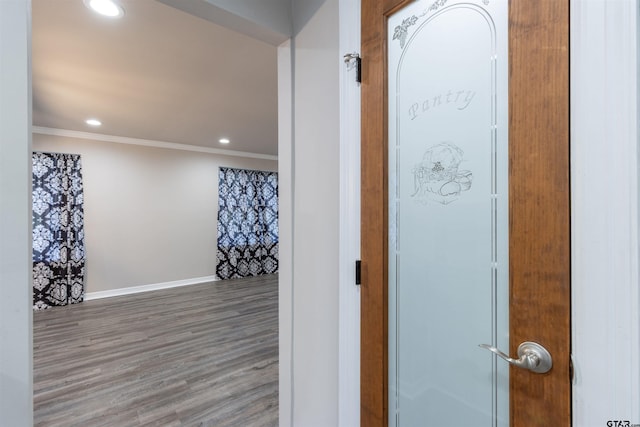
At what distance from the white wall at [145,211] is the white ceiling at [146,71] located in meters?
0.72

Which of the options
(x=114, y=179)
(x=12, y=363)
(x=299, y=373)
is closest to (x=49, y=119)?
(x=114, y=179)

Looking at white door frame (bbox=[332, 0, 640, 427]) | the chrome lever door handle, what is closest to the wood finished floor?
the chrome lever door handle

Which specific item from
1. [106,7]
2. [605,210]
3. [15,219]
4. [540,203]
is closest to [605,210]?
[605,210]

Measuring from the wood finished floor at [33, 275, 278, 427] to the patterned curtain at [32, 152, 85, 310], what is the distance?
1.01 feet

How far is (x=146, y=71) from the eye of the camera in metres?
2.48

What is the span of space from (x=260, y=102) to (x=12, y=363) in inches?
116

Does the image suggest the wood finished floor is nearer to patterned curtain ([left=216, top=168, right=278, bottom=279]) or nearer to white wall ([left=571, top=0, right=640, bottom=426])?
patterned curtain ([left=216, top=168, right=278, bottom=279])

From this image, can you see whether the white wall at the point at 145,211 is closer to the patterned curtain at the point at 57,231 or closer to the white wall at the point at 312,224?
the patterned curtain at the point at 57,231

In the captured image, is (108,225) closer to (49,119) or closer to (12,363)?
(49,119)

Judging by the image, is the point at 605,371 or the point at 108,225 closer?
the point at 605,371

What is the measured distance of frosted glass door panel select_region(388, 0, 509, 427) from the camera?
79 cm

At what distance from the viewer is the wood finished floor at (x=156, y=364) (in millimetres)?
2021

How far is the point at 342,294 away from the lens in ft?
4.05

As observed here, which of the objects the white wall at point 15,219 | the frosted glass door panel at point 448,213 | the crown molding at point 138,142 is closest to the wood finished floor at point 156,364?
the white wall at point 15,219
